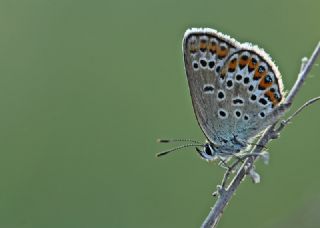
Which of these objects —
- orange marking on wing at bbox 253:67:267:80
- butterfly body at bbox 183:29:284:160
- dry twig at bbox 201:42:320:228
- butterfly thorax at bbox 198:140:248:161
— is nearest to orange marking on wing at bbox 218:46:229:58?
butterfly body at bbox 183:29:284:160

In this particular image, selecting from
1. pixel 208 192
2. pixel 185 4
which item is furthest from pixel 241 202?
pixel 185 4

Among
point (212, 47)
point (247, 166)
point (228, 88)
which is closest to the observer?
point (247, 166)

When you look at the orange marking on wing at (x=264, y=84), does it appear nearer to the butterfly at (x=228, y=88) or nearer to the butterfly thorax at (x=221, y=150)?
the butterfly at (x=228, y=88)

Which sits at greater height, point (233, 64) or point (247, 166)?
point (233, 64)

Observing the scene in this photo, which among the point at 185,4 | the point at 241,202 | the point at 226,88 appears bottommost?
the point at 241,202

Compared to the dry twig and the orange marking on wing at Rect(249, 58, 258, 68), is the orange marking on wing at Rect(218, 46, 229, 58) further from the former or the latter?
the dry twig

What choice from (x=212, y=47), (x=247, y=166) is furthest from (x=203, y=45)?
(x=247, y=166)

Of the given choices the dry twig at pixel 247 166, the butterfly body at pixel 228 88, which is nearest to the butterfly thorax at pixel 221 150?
the butterfly body at pixel 228 88

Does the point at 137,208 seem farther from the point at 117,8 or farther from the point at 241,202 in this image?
the point at 117,8

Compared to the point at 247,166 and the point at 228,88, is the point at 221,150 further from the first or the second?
the point at 247,166
